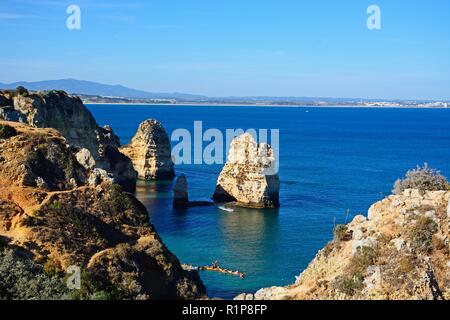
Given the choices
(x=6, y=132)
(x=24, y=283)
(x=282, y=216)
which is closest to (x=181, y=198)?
(x=282, y=216)

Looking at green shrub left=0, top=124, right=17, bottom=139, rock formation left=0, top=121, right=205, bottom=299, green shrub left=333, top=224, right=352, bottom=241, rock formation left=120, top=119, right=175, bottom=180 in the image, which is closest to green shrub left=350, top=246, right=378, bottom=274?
green shrub left=333, top=224, right=352, bottom=241

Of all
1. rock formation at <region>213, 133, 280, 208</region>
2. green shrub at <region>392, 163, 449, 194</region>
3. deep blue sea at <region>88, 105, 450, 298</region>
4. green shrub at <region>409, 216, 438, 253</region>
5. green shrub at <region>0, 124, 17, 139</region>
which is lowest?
deep blue sea at <region>88, 105, 450, 298</region>

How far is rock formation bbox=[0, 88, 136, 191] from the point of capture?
57.4 m

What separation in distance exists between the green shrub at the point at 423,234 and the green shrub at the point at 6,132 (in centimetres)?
2168

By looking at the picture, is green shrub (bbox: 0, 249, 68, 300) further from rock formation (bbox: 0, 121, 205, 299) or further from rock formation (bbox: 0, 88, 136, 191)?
rock formation (bbox: 0, 88, 136, 191)

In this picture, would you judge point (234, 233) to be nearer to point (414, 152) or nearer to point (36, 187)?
point (36, 187)

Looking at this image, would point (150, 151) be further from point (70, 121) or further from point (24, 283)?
point (24, 283)

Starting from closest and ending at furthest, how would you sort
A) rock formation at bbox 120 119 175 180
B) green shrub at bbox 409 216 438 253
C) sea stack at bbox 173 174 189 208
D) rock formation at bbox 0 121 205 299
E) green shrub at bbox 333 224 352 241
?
1. green shrub at bbox 409 216 438 253
2. rock formation at bbox 0 121 205 299
3. green shrub at bbox 333 224 352 241
4. sea stack at bbox 173 174 189 208
5. rock formation at bbox 120 119 175 180

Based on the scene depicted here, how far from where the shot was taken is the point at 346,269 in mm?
20828

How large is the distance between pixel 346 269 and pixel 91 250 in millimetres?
10954

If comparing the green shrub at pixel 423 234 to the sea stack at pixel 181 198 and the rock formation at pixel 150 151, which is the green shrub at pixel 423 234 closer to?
the sea stack at pixel 181 198

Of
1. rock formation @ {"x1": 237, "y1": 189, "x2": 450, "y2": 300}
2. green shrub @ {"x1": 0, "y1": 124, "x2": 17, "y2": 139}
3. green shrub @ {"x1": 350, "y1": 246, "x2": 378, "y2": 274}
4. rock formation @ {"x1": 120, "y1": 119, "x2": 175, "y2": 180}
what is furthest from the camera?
rock formation @ {"x1": 120, "y1": 119, "x2": 175, "y2": 180}

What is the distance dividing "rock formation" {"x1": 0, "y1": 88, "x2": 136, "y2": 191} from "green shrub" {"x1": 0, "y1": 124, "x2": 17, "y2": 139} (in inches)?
738

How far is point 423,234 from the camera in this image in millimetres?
21312
